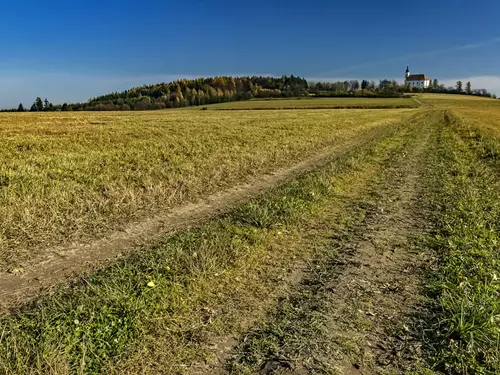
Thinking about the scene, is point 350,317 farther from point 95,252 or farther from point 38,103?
point 38,103

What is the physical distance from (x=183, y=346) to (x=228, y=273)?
1.66 metres

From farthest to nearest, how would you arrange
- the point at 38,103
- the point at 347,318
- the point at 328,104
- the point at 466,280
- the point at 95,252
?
the point at 38,103 < the point at 328,104 < the point at 95,252 < the point at 466,280 < the point at 347,318

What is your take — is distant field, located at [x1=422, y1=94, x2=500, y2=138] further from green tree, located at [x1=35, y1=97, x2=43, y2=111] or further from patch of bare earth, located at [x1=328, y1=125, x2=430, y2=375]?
green tree, located at [x1=35, y1=97, x2=43, y2=111]

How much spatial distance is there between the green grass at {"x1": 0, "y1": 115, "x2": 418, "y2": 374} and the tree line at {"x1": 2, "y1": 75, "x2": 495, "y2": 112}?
5125 inches

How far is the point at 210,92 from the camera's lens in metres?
166

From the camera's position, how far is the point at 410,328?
13.0 feet

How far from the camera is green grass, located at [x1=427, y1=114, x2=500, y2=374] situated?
11.4 feet

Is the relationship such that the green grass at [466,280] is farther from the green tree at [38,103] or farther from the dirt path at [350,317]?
the green tree at [38,103]

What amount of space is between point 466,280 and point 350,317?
71.0 inches

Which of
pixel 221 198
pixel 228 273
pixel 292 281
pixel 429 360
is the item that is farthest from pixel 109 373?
pixel 221 198

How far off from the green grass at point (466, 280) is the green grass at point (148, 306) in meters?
2.09

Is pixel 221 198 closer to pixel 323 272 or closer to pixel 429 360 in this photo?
pixel 323 272

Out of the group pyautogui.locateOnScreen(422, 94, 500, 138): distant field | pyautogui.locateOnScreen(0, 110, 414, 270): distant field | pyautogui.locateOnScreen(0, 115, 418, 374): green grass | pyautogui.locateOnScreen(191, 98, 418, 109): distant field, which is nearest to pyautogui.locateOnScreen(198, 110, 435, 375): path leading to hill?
pyautogui.locateOnScreen(0, 115, 418, 374): green grass

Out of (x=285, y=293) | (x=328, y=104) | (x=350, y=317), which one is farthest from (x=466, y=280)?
(x=328, y=104)
